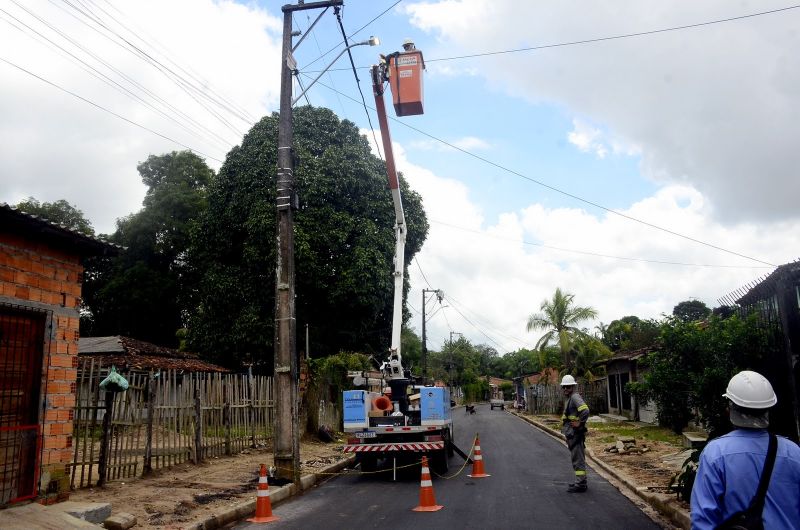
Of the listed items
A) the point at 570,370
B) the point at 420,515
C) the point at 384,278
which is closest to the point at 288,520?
the point at 420,515

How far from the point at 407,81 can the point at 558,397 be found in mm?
32533

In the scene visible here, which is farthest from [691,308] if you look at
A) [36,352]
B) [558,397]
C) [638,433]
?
[36,352]

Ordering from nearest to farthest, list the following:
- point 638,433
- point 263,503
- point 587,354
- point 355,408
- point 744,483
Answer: point 744,483 < point 263,503 < point 355,408 < point 638,433 < point 587,354

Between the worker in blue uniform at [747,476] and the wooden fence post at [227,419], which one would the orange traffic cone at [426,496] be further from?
the wooden fence post at [227,419]

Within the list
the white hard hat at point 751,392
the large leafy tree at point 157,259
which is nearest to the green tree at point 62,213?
the large leafy tree at point 157,259

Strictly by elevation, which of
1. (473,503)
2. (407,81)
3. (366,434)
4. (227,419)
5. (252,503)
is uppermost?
(407,81)

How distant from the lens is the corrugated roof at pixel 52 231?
26.8 ft

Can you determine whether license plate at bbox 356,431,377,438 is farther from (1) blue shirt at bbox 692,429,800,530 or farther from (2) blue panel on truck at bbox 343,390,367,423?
(1) blue shirt at bbox 692,429,800,530

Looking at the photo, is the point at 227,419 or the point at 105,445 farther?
the point at 227,419

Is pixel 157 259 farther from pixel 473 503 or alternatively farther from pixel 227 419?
pixel 473 503

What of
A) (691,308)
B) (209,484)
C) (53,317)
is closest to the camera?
(53,317)

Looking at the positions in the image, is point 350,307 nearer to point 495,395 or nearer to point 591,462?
point 591,462

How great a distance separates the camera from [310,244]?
2641 centimetres

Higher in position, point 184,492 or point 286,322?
point 286,322
